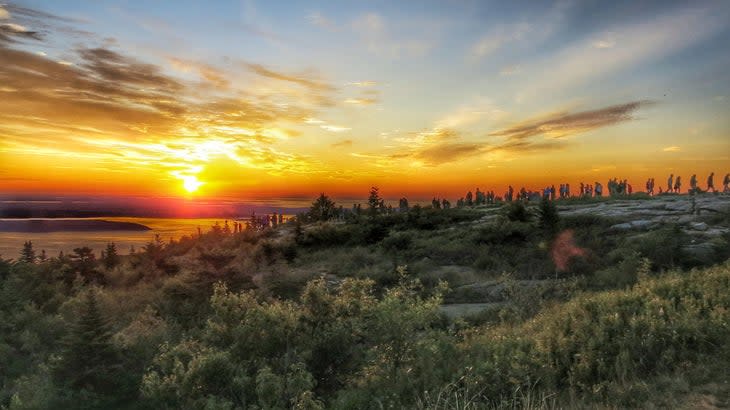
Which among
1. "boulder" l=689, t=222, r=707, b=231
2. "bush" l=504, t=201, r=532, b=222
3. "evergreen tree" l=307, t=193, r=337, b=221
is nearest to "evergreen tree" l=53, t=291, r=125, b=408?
"bush" l=504, t=201, r=532, b=222

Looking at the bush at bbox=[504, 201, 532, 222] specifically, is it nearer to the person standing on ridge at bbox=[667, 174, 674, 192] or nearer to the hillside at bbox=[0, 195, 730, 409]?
the hillside at bbox=[0, 195, 730, 409]

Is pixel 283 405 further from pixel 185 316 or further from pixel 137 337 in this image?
pixel 185 316

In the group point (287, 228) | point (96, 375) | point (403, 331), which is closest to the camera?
point (403, 331)

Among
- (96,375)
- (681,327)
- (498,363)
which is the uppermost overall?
(681,327)

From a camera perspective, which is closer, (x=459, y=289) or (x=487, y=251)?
(x=459, y=289)

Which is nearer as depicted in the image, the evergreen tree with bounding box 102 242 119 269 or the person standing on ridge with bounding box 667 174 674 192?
the evergreen tree with bounding box 102 242 119 269

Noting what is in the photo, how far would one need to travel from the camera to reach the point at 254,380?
773cm

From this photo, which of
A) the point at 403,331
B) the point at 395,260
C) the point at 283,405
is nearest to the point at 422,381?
the point at 403,331

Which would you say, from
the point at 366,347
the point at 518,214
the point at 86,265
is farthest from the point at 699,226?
the point at 86,265

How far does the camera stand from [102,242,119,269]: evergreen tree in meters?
24.6

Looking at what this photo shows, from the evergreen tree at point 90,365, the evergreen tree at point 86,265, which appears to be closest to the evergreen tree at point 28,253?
the evergreen tree at point 86,265

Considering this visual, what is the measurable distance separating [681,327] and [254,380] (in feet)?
24.4

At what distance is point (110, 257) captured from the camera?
25172mm

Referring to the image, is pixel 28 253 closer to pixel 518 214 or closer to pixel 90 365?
pixel 90 365
